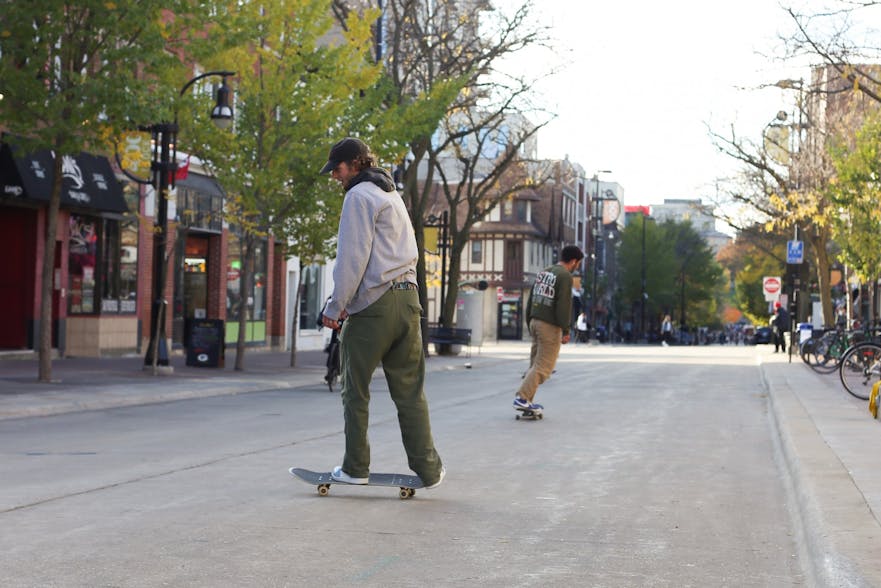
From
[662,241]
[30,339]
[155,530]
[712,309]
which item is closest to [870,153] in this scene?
[30,339]

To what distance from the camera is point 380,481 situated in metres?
7.77

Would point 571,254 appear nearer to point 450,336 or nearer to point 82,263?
point 82,263

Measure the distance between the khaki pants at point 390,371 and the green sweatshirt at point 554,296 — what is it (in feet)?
21.9

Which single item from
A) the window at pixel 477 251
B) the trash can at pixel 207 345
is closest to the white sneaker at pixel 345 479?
the trash can at pixel 207 345

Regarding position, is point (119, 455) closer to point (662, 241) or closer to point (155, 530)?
point (155, 530)

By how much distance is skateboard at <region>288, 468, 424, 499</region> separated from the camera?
776 cm

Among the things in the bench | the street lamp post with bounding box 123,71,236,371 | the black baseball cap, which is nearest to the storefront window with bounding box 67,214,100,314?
the street lamp post with bounding box 123,71,236,371

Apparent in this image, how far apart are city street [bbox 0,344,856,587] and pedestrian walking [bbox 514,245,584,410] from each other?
1.59 ft

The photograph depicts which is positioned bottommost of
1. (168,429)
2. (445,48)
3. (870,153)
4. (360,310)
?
(168,429)

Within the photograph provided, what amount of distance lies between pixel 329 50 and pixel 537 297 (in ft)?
38.2

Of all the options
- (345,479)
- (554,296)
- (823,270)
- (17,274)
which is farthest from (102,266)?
(823,270)

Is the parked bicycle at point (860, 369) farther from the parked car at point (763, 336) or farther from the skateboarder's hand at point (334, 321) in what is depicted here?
the parked car at point (763, 336)

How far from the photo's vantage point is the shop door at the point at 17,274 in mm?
26609

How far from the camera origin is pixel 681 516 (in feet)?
24.7
